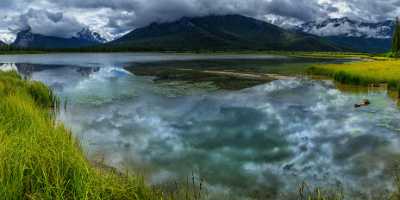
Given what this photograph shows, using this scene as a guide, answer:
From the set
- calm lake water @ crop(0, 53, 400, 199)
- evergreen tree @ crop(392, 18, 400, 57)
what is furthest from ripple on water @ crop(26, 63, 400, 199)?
evergreen tree @ crop(392, 18, 400, 57)

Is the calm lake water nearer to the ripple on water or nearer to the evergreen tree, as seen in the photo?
the ripple on water

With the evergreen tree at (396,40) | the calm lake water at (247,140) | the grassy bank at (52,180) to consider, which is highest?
the evergreen tree at (396,40)

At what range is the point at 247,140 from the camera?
19.7 m

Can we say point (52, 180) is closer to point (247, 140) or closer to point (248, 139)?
point (247, 140)

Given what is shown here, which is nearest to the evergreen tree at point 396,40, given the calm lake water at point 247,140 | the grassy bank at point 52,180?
the calm lake water at point 247,140

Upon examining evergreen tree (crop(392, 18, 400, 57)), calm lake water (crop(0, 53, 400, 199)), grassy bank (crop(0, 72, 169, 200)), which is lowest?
calm lake water (crop(0, 53, 400, 199))

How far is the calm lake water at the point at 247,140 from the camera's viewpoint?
1388 centimetres

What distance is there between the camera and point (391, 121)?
956 inches

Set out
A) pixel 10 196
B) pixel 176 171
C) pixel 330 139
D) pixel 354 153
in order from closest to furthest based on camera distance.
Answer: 1. pixel 10 196
2. pixel 176 171
3. pixel 354 153
4. pixel 330 139

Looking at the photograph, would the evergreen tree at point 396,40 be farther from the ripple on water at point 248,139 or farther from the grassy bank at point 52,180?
the grassy bank at point 52,180

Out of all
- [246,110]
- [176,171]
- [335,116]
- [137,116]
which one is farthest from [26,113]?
[335,116]

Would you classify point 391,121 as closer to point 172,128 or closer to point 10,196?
point 172,128

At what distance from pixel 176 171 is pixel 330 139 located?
947 cm

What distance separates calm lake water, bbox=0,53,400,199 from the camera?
13883 mm
